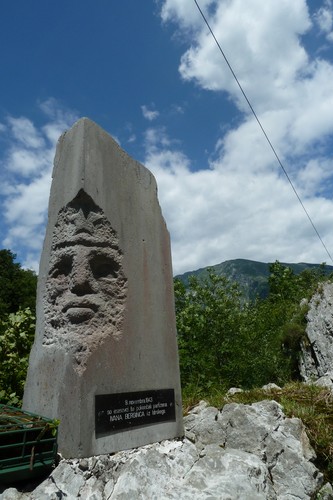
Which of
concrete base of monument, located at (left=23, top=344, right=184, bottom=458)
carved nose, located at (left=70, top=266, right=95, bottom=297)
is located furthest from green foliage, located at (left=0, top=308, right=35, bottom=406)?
carved nose, located at (left=70, top=266, right=95, bottom=297)

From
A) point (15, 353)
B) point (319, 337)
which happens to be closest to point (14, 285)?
point (319, 337)

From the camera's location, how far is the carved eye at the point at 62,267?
430 centimetres

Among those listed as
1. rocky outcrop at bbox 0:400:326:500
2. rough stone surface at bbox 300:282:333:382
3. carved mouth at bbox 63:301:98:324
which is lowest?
rocky outcrop at bbox 0:400:326:500

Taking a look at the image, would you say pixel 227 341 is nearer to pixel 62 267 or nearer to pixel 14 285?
pixel 62 267

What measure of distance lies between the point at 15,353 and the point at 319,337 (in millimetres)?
7990

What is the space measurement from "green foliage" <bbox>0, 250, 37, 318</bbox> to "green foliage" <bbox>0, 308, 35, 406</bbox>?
2452 centimetres

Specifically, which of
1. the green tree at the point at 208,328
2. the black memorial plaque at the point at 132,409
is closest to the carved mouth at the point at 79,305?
the black memorial plaque at the point at 132,409

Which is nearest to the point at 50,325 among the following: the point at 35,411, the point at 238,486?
the point at 35,411

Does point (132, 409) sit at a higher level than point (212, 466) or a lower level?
higher

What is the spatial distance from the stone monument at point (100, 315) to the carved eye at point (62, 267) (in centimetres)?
1

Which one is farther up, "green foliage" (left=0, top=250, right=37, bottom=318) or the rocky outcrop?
"green foliage" (left=0, top=250, right=37, bottom=318)

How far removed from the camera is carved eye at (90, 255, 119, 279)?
4.32m

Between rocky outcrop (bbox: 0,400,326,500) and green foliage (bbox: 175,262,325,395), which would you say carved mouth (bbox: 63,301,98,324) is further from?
green foliage (bbox: 175,262,325,395)

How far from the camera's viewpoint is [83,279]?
13.6 ft
